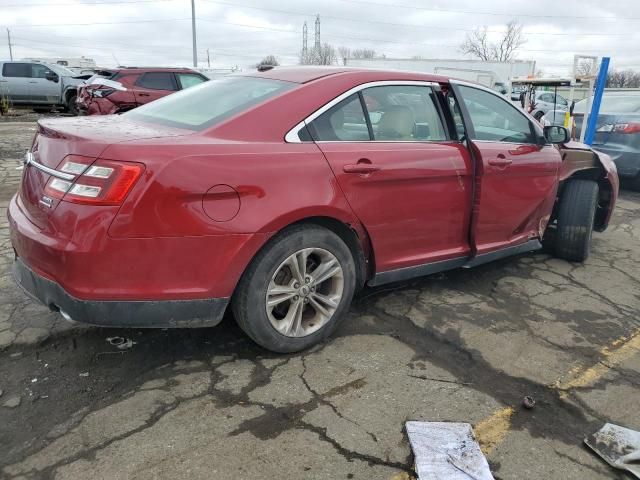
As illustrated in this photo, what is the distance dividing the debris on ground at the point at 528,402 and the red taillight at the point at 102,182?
2110 millimetres

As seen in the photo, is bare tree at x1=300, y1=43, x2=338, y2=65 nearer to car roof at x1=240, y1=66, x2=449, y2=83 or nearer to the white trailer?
the white trailer

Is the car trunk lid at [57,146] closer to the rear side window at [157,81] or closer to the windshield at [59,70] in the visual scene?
the rear side window at [157,81]

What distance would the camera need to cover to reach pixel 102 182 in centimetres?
→ 229

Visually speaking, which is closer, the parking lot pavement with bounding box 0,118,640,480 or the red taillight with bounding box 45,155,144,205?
the parking lot pavement with bounding box 0,118,640,480

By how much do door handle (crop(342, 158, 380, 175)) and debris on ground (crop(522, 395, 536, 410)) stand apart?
4.70ft

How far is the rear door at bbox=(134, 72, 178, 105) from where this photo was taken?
11.4 m

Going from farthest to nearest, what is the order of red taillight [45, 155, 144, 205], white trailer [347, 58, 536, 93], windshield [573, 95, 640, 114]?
white trailer [347, 58, 536, 93] < windshield [573, 95, 640, 114] < red taillight [45, 155, 144, 205]

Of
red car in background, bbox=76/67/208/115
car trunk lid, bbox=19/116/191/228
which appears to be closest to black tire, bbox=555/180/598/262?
car trunk lid, bbox=19/116/191/228

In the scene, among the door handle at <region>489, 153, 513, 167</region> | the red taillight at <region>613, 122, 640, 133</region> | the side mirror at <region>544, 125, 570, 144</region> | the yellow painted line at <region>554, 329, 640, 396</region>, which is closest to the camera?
the yellow painted line at <region>554, 329, 640, 396</region>

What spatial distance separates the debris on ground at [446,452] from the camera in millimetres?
2090

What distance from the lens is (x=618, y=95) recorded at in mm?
9398

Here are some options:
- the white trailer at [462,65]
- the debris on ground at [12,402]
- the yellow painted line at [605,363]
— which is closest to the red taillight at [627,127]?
the yellow painted line at [605,363]

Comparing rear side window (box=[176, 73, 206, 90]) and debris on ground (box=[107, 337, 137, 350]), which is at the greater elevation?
rear side window (box=[176, 73, 206, 90])

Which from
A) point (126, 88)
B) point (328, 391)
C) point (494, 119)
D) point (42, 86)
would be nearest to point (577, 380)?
point (328, 391)
